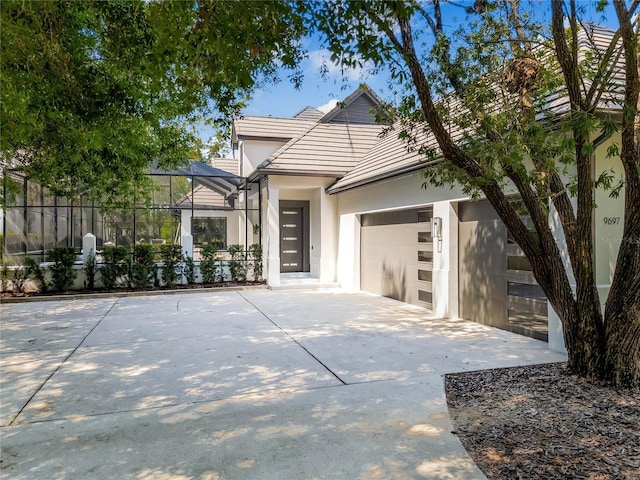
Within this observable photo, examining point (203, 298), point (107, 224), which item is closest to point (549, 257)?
point (203, 298)

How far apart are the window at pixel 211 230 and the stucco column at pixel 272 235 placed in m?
4.01

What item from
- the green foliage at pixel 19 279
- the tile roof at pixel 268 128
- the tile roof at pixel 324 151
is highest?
the tile roof at pixel 268 128

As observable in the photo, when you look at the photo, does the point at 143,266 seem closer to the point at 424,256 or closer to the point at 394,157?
the point at 394,157

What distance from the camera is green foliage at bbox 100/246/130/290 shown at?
13109 millimetres

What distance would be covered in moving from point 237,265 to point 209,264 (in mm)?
916

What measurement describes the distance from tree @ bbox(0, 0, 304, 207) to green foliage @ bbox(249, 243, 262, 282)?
6422mm

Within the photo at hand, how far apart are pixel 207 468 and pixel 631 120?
4808mm

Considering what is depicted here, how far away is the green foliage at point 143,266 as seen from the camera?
13305 millimetres

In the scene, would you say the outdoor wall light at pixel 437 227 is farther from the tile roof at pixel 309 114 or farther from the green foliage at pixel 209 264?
the tile roof at pixel 309 114

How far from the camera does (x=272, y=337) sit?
742 cm

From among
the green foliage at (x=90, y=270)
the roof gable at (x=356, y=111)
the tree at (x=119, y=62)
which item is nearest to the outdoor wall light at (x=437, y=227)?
the tree at (x=119, y=62)

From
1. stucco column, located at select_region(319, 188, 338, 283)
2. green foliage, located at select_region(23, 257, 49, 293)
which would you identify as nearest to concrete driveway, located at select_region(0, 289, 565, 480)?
green foliage, located at select_region(23, 257, 49, 293)

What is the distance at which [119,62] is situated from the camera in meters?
5.79

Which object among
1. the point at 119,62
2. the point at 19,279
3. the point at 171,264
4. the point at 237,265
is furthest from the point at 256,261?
the point at 119,62
